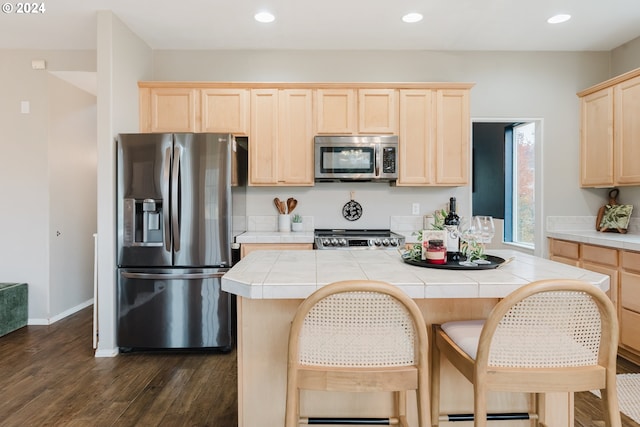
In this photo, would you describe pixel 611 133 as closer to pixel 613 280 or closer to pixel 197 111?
pixel 613 280

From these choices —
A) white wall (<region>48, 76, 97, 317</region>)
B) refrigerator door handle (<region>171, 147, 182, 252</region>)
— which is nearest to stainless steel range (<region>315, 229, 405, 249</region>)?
refrigerator door handle (<region>171, 147, 182, 252</region>)

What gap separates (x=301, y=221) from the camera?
4016 mm

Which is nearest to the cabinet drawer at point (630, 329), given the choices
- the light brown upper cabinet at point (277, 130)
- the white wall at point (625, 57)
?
the white wall at point (625, 57)

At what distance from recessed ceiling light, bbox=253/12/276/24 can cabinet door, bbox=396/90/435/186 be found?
135 cm

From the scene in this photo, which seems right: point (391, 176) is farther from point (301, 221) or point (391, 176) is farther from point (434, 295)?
point (434, 295)

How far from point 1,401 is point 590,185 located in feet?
16.6

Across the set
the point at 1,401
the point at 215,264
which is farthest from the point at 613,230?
the point at 1,401

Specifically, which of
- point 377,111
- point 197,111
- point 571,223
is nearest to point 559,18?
point 377,111

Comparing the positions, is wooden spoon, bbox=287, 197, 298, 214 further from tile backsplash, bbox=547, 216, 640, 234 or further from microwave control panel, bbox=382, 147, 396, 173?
tile backsplash, bbox=547, 216, 640, 234

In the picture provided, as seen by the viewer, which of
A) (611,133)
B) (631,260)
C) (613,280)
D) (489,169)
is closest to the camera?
(631,260)

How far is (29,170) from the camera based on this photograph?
152 inches

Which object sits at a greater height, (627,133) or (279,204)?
(627,133)

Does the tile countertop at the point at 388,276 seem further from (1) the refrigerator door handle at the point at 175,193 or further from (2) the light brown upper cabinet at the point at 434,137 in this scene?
(2) the light brown upper cabinet at the point at 434,137

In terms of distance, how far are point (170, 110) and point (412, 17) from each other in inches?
91.4
